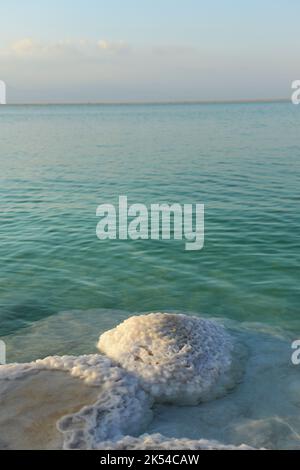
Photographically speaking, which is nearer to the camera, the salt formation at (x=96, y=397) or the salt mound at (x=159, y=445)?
the salt mound at (x=159, y=445)

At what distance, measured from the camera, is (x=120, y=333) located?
10.8 metres

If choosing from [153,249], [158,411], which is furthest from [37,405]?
[153,249]

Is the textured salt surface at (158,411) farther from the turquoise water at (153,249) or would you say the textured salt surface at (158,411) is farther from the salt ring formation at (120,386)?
the turquoise water at (153,249)

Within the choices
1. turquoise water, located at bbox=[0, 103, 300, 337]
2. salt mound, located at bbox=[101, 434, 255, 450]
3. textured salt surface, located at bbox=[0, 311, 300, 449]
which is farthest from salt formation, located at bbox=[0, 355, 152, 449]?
turquoise water, located at bbox=[0, 103, 300, 337]

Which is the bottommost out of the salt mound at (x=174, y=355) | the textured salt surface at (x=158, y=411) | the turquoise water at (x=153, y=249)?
→ the textured salt surface at (x=158, y=411)

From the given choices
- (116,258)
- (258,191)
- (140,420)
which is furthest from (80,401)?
(258,191)

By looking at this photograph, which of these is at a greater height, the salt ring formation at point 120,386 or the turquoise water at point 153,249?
the turquoise water at point 153,249

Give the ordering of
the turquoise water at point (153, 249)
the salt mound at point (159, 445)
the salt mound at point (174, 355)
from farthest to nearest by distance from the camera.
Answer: the turquoise water at point (153, 249) → the salt mound at point (174, 355) → the salt mound at point (159, 445)

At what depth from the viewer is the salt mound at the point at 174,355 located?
9219mm

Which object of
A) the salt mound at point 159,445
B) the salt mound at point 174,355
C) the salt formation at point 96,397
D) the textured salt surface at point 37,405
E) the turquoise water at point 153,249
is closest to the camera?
the salt mound at point 159,445

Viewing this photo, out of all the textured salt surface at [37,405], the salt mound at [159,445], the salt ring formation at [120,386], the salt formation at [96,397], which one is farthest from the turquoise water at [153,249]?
the salt mound at [159,445]

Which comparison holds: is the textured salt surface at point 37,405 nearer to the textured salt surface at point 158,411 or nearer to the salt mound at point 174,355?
the textured salt surface at point 158,411
